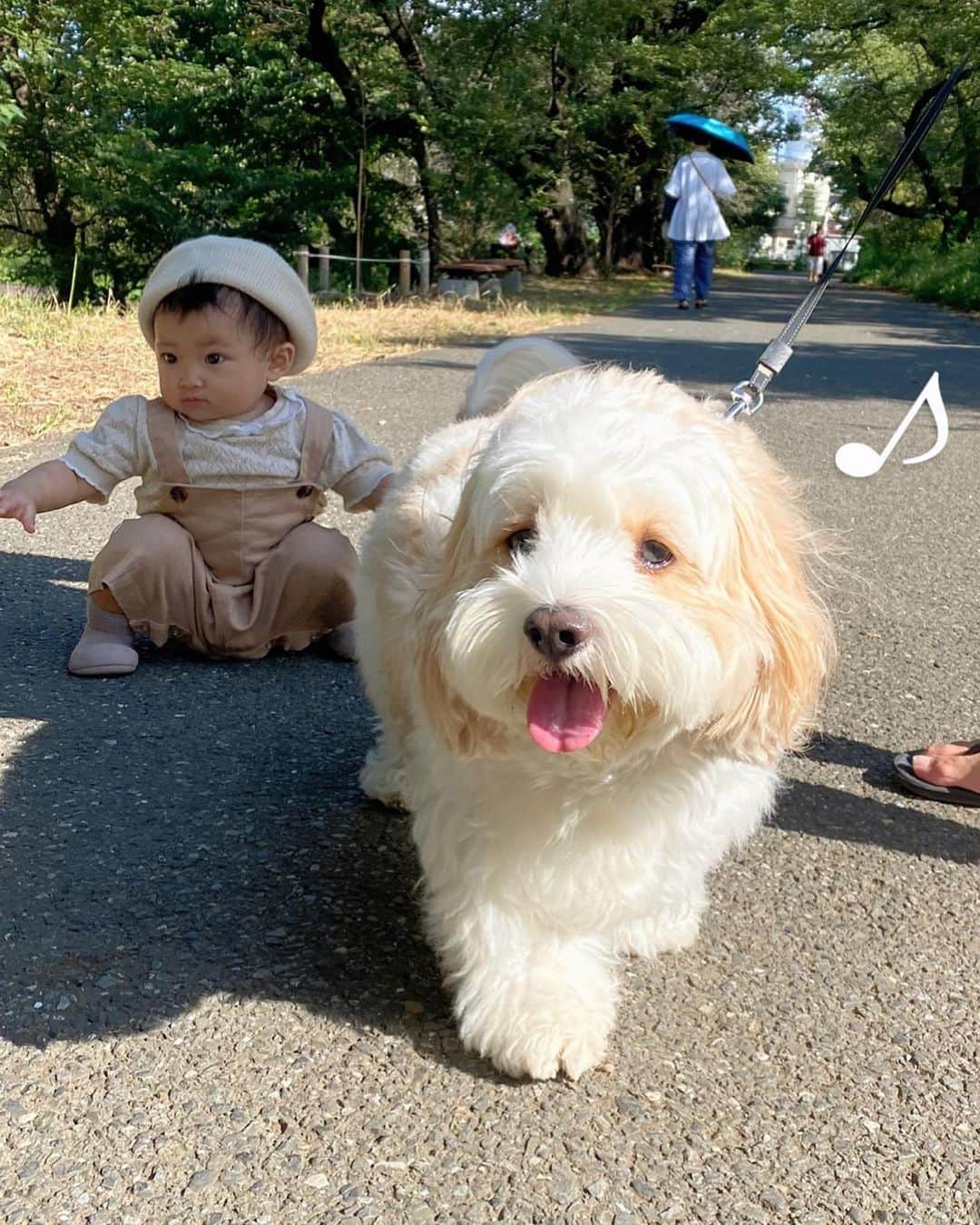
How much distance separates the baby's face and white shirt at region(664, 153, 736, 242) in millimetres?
13563

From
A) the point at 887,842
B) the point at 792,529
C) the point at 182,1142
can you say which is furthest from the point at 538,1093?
the point at 887,842

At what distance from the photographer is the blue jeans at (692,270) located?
1772 cm

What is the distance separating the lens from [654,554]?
5.53 ft

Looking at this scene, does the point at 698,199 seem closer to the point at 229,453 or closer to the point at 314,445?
the point at 314,445

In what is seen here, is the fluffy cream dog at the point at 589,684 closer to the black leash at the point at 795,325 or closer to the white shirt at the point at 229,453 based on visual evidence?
the black leash at the point at 795,325

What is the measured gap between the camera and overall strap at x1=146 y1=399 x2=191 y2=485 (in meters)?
3.41

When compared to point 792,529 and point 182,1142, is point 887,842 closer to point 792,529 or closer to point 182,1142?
point 792,529

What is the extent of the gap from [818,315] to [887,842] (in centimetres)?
1711

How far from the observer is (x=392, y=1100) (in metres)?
1.79

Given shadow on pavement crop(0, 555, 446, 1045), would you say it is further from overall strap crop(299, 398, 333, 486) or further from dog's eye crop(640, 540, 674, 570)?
dog's eye crop(640, 540, 674, 570)

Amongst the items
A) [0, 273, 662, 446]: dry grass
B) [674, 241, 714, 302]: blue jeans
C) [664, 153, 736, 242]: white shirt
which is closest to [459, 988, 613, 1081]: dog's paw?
[0, 273, 662, 446]: dry grass

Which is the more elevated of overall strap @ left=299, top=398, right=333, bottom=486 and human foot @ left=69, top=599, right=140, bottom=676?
overall strap @ left=299, top=398, right=333, bottom=486

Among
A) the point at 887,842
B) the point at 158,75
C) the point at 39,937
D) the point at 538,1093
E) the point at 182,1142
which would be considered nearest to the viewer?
the point at 182,1142

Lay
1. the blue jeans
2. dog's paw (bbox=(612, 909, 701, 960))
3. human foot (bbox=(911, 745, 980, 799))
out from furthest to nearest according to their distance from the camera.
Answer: the blue jeans
human foot (bbox=(911, 745, 980, 799))
dog's paw (bbox=(612, 909, 701, 960))
